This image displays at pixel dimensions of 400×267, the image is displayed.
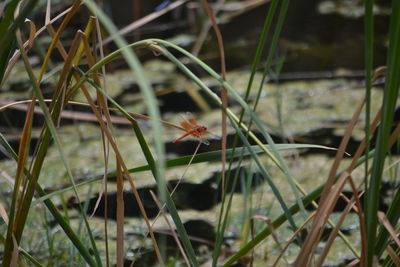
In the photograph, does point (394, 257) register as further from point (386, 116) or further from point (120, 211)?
point (120, 211)

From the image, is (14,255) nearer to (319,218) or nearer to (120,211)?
(120,211)

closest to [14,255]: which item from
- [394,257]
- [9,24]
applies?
[9,24]

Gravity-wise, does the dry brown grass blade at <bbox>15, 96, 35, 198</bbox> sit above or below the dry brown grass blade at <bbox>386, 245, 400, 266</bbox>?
above

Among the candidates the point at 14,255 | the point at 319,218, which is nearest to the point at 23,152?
the point at 14,255

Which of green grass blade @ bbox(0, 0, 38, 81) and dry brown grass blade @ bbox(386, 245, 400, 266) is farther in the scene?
dry brown grass blade @ bbox(386, 245, 400, 266)

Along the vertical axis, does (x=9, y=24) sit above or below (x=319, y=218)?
above

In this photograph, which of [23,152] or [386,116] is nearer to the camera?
[386,116]

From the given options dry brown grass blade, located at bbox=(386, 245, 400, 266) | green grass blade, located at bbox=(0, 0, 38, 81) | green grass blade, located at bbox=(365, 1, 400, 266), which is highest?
green grass blade, located at bbox=(0, 0, 38, 81)

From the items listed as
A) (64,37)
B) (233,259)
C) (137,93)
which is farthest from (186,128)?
(64,37)

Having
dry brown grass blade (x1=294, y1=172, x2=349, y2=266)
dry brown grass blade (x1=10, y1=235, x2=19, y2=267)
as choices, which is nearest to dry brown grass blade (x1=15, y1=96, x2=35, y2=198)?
dry brown grass blade (x1=10, y1=235, x2=19, y2=267)

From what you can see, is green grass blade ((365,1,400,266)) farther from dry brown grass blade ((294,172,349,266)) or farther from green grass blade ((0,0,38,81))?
green grass blade ((0,0,38,81))

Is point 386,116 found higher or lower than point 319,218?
higher

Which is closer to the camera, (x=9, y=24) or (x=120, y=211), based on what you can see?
(x=9, y=24)
